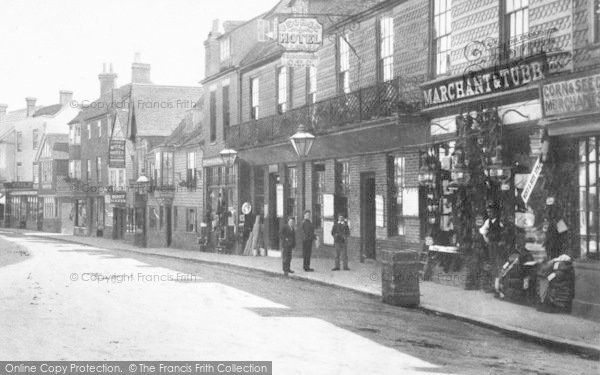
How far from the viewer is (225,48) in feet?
116

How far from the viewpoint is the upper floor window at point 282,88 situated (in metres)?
28.6

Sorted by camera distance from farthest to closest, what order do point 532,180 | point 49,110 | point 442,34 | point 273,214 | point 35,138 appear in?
point 49,110
point 35,138
point 273,214
point 442,34
point 532,180

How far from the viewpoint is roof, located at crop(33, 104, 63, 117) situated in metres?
72.8

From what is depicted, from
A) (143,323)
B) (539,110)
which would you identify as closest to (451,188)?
(539,110)

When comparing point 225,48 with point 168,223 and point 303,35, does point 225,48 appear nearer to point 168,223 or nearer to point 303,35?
point 168,223

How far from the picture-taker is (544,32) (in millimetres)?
14625

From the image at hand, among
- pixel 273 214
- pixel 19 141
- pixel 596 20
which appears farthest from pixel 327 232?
pixel 19 141

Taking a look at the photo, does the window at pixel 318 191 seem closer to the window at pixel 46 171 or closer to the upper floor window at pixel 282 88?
the upper floor window at pixel 282 88

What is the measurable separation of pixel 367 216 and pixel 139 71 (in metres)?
36.0

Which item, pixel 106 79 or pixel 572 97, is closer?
pixel 572 97

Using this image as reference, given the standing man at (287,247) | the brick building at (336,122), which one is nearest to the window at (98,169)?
the brick building at (336,122)

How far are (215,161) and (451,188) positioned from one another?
2043 cm

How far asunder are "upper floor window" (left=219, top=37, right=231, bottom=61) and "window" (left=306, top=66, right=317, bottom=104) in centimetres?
907

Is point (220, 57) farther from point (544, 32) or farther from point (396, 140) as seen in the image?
point (544, 32)
